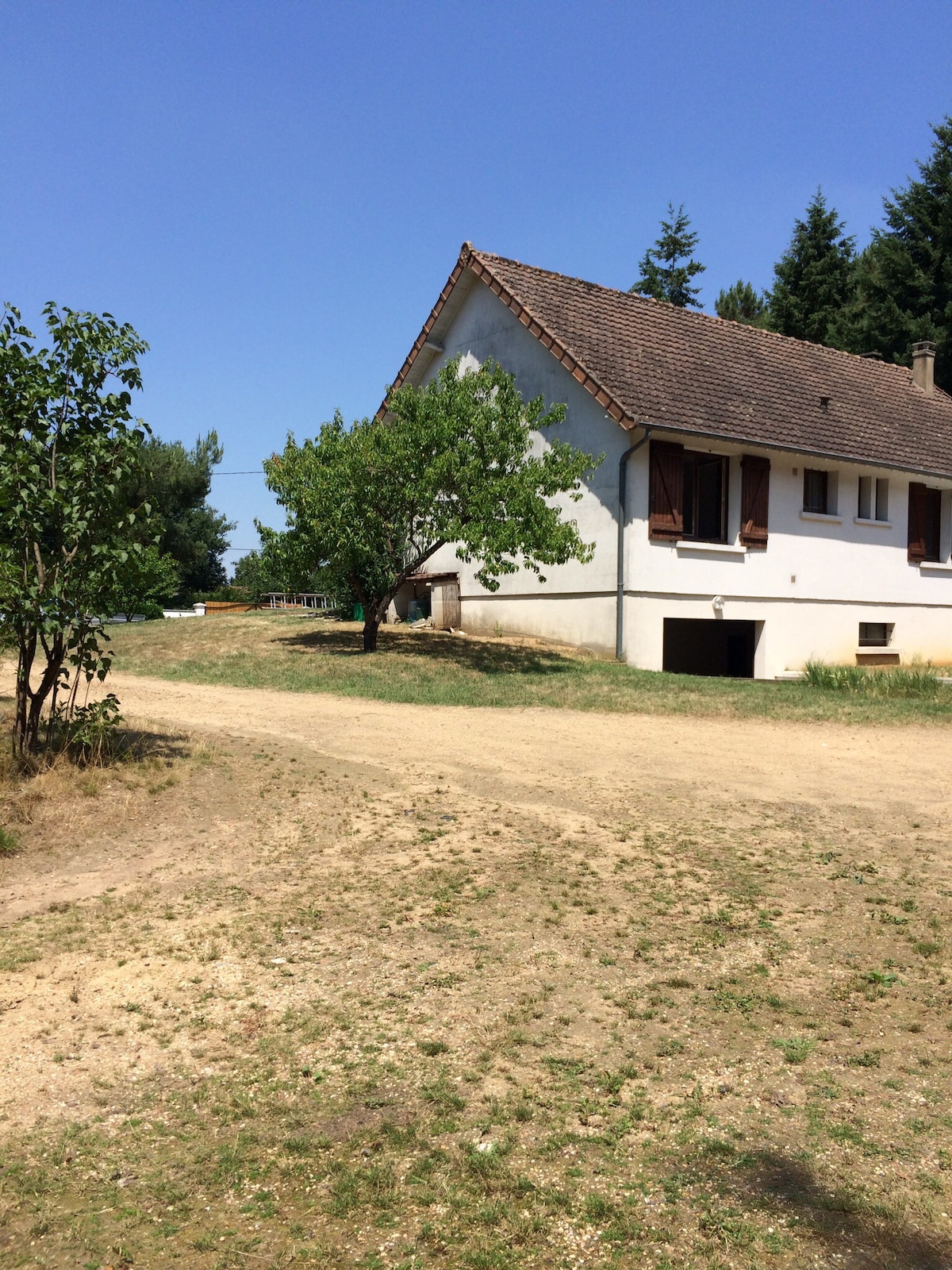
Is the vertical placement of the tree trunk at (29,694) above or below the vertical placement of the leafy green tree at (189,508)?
below

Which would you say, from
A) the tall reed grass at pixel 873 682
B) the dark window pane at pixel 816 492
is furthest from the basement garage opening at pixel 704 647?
the tall reed grass at pixel 873 682

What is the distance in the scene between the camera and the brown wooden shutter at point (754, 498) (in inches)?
745

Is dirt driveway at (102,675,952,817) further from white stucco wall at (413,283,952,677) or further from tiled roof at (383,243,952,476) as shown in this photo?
tiled roof at (383,243,952,476)

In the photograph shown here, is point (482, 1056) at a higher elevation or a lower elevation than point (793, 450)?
lower

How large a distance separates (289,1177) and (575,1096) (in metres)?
1.03

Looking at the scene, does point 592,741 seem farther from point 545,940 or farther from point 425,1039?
point 425,1039

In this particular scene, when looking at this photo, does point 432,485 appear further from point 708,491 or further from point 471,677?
point 708,491

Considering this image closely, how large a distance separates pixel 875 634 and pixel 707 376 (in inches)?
275

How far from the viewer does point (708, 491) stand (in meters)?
19.4

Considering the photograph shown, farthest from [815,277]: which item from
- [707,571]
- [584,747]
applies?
[584,747]

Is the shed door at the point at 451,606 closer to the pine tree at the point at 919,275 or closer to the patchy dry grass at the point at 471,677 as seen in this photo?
the patchy dry grass at the point at 471,677

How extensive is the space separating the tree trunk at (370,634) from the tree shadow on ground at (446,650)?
15 centimetres

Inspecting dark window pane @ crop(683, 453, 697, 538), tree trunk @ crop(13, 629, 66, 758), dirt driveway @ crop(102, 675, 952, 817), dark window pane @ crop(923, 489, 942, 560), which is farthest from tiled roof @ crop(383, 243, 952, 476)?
tree trunk @ crop(13, 629, 66, 758)

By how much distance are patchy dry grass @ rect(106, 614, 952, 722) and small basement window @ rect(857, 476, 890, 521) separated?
21.6 ft
